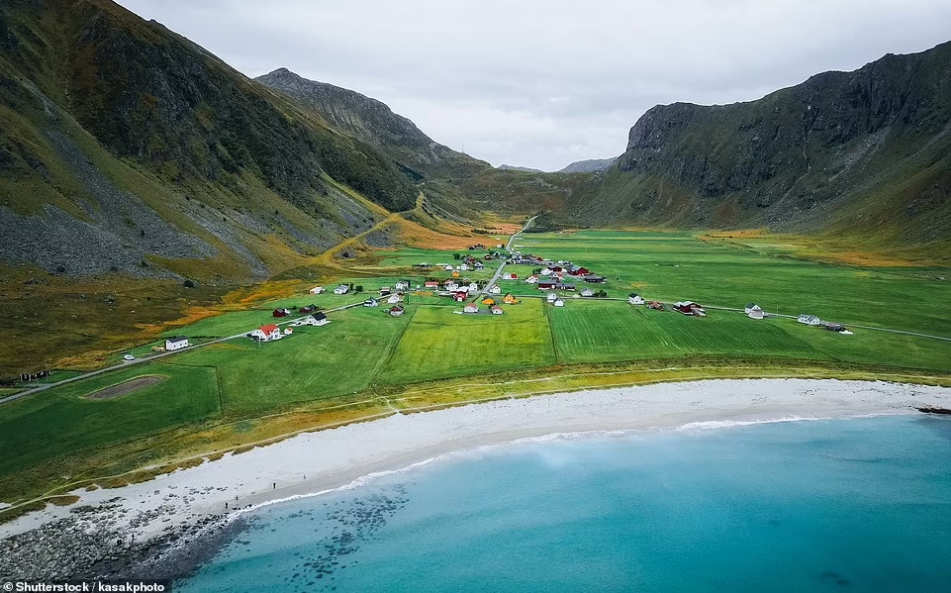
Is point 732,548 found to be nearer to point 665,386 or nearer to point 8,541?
point 665,386

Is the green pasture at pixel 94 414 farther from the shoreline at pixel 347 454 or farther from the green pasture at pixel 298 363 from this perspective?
the shoreline at pixel 347 454

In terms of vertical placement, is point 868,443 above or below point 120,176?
below

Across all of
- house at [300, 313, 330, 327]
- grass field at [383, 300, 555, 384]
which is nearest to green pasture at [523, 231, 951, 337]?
grass field at [383, 300, 555, 384]

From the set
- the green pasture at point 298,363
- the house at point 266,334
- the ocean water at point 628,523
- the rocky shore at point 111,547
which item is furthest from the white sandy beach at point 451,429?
the house at point 266,334

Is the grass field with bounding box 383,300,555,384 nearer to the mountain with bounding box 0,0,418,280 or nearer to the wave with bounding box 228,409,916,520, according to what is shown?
the wave with bounding box 228,409,916,520

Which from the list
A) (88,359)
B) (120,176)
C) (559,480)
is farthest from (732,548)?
(120,176)
